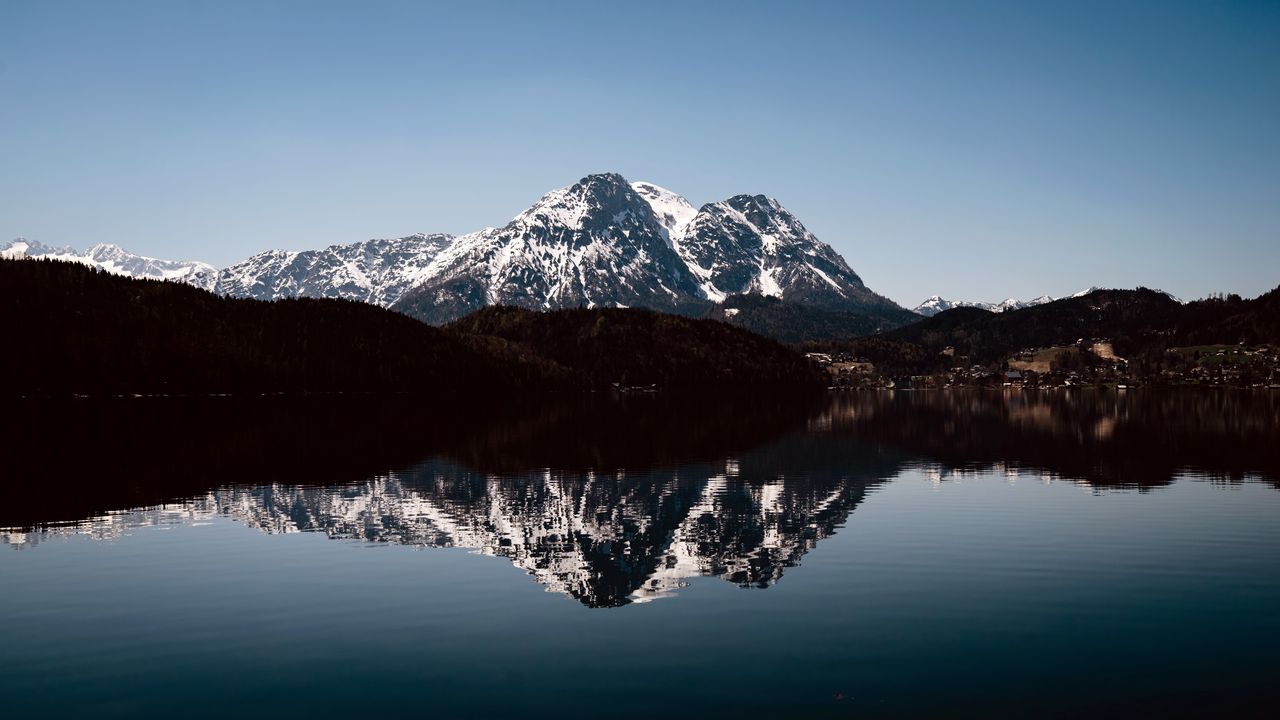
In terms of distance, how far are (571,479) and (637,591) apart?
167 ft

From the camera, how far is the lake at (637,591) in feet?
106

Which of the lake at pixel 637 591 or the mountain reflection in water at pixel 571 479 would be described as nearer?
the lake at pixel 637 591

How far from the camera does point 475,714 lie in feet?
98.4

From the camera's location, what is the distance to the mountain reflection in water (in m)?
61.5

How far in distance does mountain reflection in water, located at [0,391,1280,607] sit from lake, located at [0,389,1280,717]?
57 cm

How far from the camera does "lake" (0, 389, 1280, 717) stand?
3219 centimetres

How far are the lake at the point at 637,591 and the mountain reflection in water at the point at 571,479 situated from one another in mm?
573

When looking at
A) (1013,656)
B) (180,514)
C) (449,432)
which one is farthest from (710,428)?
(1013,656)

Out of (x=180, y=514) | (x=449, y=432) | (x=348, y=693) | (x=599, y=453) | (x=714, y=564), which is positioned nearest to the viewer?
(x=348, y=693)

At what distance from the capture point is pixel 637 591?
4791cm

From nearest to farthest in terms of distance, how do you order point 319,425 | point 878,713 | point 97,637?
point 878,713
point 97,637
point 319,425

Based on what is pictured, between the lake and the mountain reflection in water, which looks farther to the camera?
the mountain reflection in water

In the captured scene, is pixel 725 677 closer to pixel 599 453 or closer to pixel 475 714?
pixel 475 714

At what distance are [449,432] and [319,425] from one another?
105 ft
